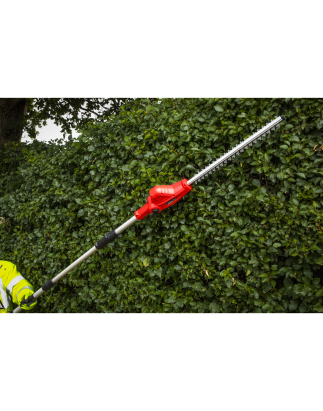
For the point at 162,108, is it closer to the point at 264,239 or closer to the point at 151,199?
the point at 151,199

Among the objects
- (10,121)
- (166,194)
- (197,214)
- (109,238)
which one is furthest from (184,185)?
(10,121)

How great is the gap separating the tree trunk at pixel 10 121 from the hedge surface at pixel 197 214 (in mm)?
3971

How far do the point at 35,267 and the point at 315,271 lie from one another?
12.6 feet

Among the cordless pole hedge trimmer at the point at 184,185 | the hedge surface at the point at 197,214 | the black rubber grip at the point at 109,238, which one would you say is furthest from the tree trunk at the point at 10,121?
the cordless pole hedge trimmer at the point at 184,185

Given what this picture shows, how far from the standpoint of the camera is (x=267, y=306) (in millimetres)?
1845

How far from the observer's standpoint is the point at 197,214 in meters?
2.16

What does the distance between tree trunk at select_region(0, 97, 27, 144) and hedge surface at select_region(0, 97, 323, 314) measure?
3.97 metres

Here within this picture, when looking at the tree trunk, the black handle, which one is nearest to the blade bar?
the black handle

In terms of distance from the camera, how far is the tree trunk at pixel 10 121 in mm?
5875

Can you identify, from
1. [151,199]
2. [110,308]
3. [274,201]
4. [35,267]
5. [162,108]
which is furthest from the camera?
[35,267]

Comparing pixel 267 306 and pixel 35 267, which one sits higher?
pixel 35 267

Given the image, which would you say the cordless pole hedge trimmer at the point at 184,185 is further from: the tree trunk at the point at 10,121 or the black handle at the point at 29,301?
the tree trunk at the point at 10,121

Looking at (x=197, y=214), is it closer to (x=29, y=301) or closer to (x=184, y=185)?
(x=184, y=185)
